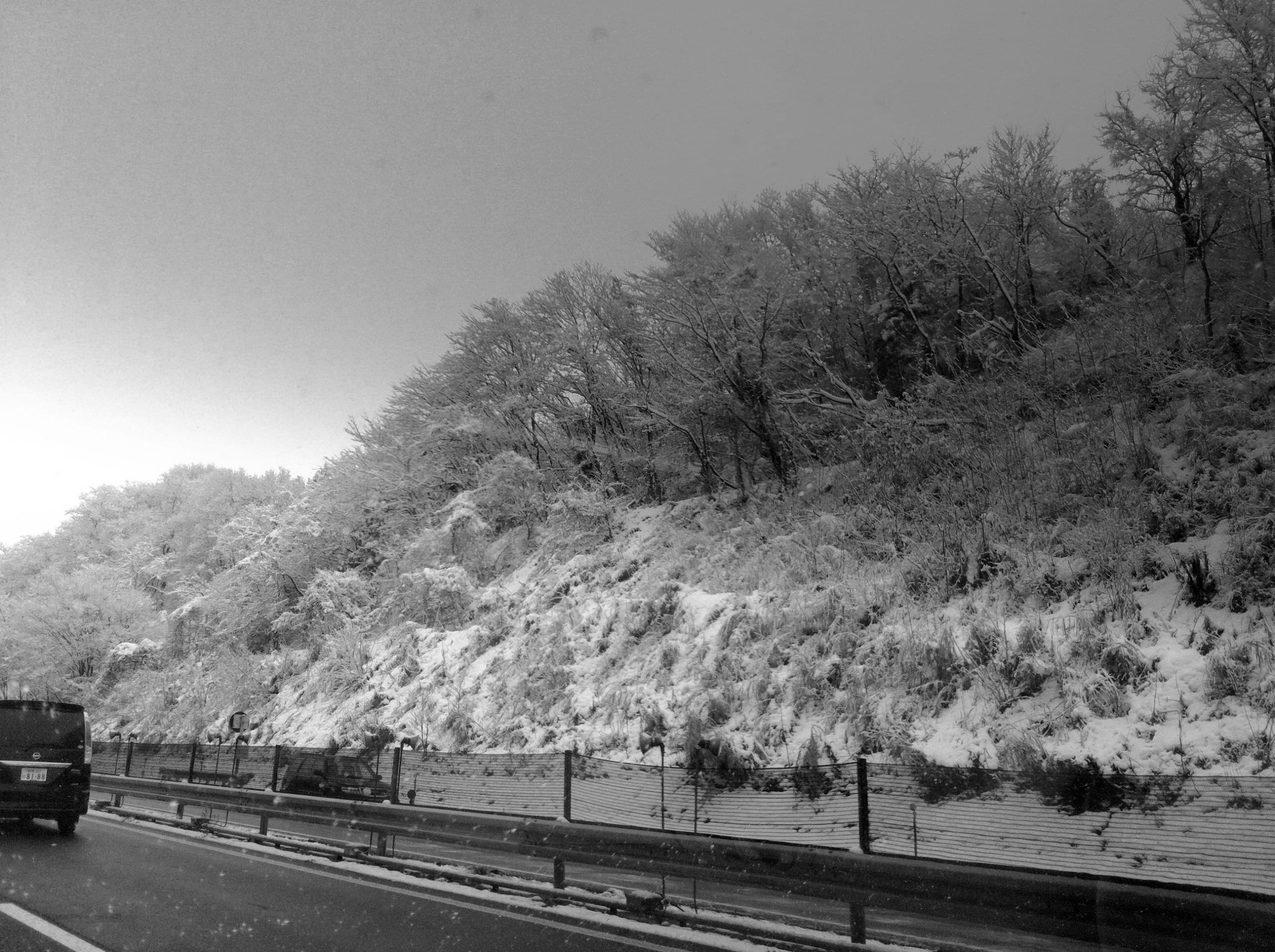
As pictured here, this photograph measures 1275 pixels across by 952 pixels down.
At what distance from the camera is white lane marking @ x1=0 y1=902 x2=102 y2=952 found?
5.04 metres

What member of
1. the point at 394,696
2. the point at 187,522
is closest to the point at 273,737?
the point at 394,696

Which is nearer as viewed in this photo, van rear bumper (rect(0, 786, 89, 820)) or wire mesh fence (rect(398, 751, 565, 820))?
van rear bumper (rect(0, 786, 89, 820))

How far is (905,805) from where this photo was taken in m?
8.99

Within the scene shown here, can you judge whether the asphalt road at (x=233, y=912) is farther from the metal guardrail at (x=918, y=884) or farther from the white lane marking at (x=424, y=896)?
→ the metal guardrail at (x=918, y=884)

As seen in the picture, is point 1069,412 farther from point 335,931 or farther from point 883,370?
point 335,931

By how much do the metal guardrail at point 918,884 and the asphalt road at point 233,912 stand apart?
0.61 m

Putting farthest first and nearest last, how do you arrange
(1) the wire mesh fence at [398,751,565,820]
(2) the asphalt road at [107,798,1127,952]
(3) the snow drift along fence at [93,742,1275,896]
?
(1) the wire mesh fence at [398,751,565,820], (3) the snow drift along fence at [93,742,1275,896], (2) the asphalt road at [107,798,1127,952]

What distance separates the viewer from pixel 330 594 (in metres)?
27.4

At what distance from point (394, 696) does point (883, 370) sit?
1552 centimetres

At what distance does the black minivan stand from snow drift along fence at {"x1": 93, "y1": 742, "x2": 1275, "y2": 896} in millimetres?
3000

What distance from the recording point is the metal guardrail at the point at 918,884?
3.53 metres

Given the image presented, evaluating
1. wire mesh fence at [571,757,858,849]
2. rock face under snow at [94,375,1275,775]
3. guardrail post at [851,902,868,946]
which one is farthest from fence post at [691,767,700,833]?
guardrail post at [851,902,868,946]

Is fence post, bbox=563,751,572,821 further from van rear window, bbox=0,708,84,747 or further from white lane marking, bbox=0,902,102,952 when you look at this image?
van rear window, bbox=0,708,84,747

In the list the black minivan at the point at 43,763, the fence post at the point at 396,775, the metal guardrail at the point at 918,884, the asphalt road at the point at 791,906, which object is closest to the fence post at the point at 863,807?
the asphalt road at the point at 791,906
